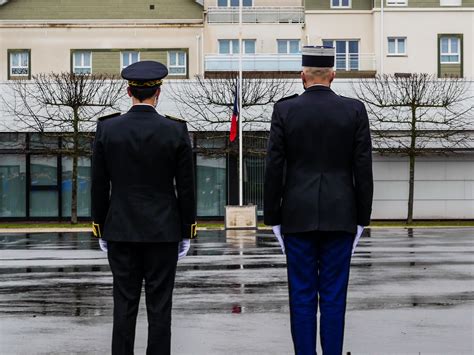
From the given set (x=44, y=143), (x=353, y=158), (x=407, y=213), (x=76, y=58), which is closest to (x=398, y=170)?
(x=407, y=213)

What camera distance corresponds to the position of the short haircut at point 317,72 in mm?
8016

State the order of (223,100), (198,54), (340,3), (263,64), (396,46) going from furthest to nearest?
(198,54) → (340,3) → (396,46) → (263,64) → (223,100)

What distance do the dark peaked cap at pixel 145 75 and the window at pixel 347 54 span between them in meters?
48.8

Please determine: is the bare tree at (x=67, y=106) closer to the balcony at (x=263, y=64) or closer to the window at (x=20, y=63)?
the balcony at (x=263, y=64)

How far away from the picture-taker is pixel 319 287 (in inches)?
313

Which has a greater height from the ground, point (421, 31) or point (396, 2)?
point (396, 2)

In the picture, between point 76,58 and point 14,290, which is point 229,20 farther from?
point 14,290

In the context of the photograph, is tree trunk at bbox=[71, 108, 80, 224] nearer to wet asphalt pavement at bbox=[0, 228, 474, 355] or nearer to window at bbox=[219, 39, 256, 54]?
wet asphalt pavement at bbox=[0, 228, 474, 355]

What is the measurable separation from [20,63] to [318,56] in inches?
2035

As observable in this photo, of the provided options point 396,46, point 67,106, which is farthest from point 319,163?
point 396,46

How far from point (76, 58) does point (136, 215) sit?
5130 cm

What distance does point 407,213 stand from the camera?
146ft

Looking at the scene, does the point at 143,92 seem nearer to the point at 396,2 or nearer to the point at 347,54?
the point at 396,2

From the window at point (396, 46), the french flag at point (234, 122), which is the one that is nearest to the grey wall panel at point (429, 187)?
the french flag at point (234, 122)
